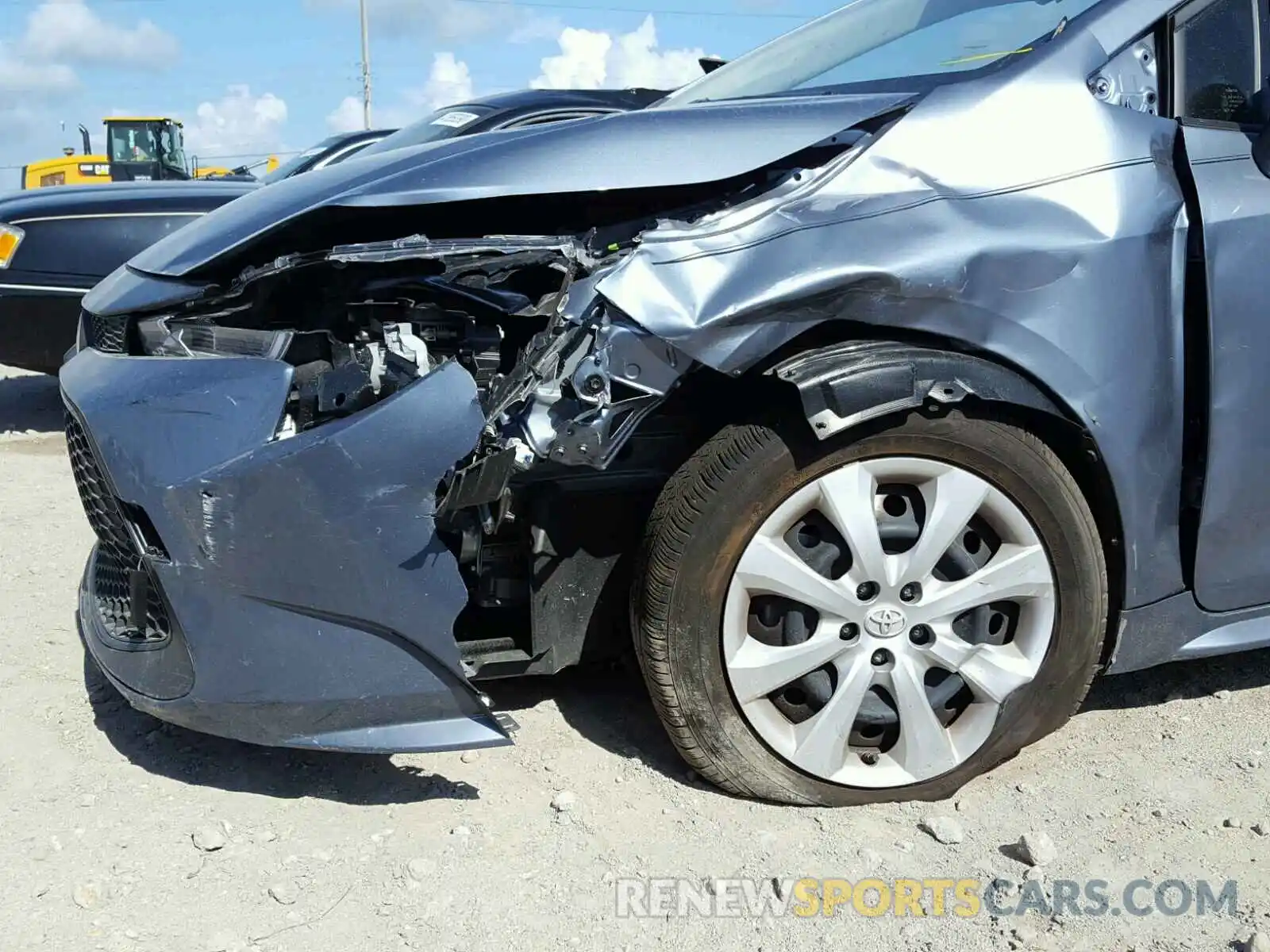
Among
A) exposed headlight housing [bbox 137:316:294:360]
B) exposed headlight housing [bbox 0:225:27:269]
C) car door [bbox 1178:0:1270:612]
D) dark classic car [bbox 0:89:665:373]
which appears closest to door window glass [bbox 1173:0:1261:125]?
car door [bbox 1178:0:1270:612]

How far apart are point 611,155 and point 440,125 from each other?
341 centimetres

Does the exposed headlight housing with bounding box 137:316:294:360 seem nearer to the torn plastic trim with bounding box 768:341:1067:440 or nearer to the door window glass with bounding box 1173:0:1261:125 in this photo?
the torn plastic trim with bounding box 768:341:1067:440

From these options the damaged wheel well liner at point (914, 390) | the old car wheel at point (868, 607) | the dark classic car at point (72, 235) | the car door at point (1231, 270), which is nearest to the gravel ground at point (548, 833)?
the old car wheel at point (868, 607)

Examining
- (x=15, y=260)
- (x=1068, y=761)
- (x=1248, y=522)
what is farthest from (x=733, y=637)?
(x=15, y=260)

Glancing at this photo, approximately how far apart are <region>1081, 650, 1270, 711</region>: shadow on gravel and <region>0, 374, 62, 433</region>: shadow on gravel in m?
5.28

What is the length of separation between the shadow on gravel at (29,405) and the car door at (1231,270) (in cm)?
550

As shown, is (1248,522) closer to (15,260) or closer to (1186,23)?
(1186,23)

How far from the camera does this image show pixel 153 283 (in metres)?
2.46

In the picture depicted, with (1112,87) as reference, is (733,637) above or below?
below

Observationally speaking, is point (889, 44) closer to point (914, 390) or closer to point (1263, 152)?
point (1263, 152)

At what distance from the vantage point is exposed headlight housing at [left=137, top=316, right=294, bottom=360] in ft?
7.39

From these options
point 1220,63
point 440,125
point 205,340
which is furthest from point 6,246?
point 1220,63

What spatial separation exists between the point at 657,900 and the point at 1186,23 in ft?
6.71

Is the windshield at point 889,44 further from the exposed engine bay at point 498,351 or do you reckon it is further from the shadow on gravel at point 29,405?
the shadow on gravel at point 29,405
